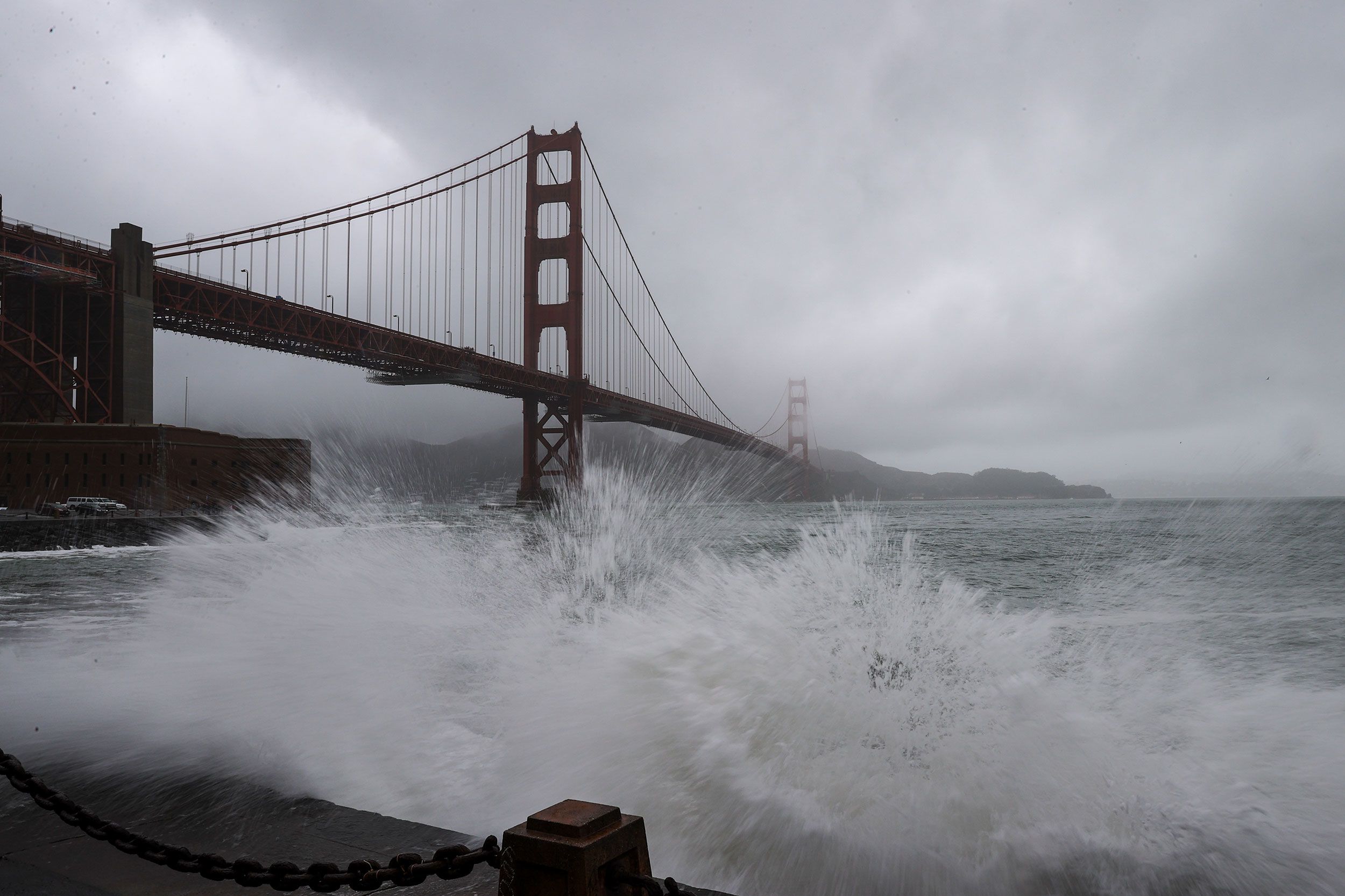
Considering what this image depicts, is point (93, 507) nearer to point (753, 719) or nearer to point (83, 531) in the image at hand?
point (83, 531)

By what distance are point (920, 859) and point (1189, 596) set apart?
37.9 ft

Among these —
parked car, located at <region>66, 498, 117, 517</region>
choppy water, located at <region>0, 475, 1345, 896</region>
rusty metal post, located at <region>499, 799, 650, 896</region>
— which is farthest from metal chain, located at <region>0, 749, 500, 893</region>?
parked car, located at <region>66, 498, 117, 517</region>

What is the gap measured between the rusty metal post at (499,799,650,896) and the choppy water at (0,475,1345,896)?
1.19 m

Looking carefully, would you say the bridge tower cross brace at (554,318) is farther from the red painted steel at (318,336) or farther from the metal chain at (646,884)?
the metal chain at (646,884)

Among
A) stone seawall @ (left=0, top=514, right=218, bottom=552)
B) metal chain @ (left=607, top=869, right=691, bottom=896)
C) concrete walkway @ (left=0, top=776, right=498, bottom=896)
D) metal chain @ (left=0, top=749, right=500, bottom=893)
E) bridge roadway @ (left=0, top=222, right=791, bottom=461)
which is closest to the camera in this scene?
metal chain @ (left=607, top=869, right=691, bottom=896)

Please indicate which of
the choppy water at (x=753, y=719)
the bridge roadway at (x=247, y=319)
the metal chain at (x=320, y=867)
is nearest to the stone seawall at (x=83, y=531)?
the bridge roadway at (x=247, y=319)

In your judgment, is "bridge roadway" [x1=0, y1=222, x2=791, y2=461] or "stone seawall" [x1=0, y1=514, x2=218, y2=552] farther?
"bridge roadway" [x1=0, y1=222, x2=791, y2=461]

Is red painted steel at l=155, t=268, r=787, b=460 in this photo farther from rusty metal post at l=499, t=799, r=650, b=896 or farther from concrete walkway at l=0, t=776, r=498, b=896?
rusty metal post at l=499, t=799, r=650, b=896

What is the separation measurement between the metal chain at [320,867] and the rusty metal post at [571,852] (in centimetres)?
7

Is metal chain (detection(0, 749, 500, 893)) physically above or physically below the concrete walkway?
above

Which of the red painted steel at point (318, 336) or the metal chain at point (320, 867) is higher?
the red painted steel at point (318, 336)

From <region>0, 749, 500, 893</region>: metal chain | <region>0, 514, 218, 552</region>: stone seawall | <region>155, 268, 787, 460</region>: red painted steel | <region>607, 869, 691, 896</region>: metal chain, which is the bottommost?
<region>0, 514, 218, 552</region>: stone seawall

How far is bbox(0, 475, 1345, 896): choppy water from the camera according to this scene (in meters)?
2.84

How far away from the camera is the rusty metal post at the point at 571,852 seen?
1535mm
